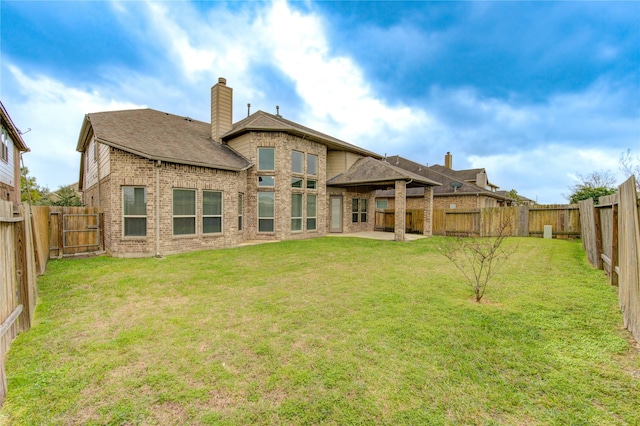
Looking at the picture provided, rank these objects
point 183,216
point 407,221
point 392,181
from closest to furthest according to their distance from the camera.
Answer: point 183,216
point 392,181
point 407,221

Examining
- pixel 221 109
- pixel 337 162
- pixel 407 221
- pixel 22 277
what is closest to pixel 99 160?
pixel 221 109

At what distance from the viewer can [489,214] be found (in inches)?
637

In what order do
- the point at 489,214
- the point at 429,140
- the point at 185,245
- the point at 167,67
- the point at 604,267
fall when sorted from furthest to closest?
the point at 429,140 < the point at 489,214 < the point at 167,67 < the point at 185,245 < the point at 604,267

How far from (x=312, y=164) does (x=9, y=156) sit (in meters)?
14.7

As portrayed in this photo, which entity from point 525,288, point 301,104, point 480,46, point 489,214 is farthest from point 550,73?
point 301,104

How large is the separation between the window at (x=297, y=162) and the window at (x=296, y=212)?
1.39 meters

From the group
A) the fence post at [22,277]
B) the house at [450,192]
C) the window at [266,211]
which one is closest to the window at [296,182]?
the window at [266,211]

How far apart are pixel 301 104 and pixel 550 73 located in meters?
15.6

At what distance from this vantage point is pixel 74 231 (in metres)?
10.5

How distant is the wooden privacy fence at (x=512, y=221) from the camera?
47.9 feet

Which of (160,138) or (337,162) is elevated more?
(337,162)

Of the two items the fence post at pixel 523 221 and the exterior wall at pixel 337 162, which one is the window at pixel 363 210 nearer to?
the exterior wall at pixel 337 162

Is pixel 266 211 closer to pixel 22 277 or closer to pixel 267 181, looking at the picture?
pixel 267 181

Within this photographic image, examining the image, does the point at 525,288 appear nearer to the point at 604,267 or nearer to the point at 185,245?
the point at 604,267
